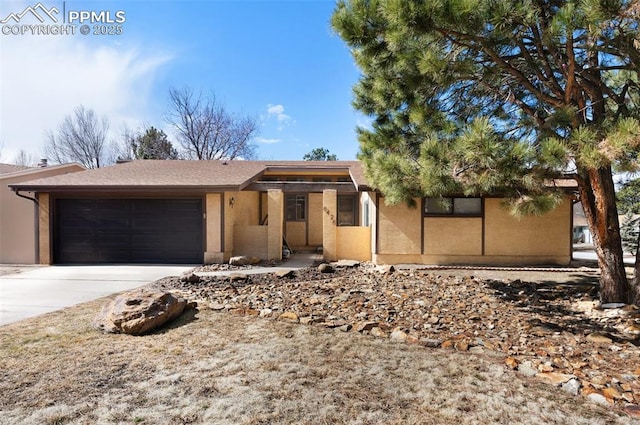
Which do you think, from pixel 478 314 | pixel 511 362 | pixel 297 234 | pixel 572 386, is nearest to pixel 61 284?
pixel 478 314

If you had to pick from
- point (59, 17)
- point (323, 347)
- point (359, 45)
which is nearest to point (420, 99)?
point (359, 45)

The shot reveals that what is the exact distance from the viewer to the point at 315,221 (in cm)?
1494

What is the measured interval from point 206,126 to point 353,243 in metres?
20.9

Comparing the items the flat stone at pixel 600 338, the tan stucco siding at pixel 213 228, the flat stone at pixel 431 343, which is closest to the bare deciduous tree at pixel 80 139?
the tan stucco siding at pixel 213 228

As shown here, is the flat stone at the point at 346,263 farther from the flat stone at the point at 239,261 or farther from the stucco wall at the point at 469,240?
the flat stone at the point at 239,261

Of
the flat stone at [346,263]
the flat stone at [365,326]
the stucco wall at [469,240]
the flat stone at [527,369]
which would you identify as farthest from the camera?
the stucco wall at [469,240]

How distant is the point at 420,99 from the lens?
5.39 m

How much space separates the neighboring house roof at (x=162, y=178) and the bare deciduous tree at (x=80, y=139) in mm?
16327

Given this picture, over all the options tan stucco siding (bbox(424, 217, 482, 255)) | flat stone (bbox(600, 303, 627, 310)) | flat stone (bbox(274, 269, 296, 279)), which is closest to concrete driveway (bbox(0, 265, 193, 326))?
flat stone (bbox(274, 269, 296, 279))

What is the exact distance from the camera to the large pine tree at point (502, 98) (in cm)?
376

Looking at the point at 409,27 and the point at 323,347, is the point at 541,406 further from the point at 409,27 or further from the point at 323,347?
the point at 409,27

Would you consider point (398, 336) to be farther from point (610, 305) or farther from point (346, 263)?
point (346, 263)

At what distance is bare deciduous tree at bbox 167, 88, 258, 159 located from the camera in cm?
2661

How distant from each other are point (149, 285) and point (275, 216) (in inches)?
182
